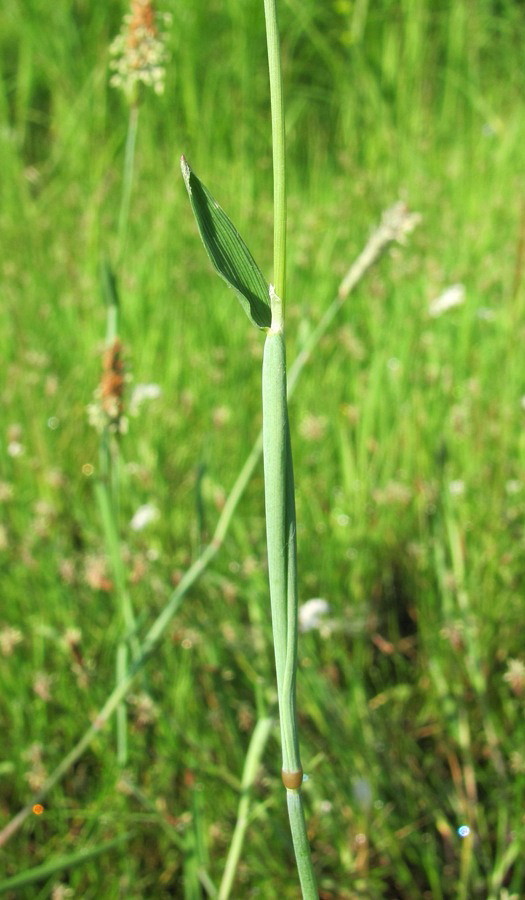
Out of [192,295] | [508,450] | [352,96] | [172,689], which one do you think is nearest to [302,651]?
[172,689]

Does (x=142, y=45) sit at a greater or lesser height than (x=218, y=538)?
greater

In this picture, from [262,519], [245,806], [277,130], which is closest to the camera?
[277,130]

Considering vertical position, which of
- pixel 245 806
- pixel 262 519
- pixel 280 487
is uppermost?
pixel 280 487

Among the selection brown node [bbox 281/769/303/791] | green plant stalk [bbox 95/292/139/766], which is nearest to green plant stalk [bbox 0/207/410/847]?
green plant stalk [bbox 95/292/139/766]

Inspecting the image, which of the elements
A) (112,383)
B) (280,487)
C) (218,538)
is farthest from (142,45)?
(280,487)

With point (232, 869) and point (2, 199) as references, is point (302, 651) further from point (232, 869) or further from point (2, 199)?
Result: point (2, 199)

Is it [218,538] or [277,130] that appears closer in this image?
[277,130]

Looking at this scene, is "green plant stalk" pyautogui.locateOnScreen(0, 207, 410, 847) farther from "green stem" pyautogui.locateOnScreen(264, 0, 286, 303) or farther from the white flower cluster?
"green stem" pyautogui.locateOnScreen(264, 0, 286, 303)

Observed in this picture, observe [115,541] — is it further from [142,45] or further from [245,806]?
[142,45]

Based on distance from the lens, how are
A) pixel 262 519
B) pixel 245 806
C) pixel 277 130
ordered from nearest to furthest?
pixel 277 130 < pixel 245 806 < pixel 262 519
